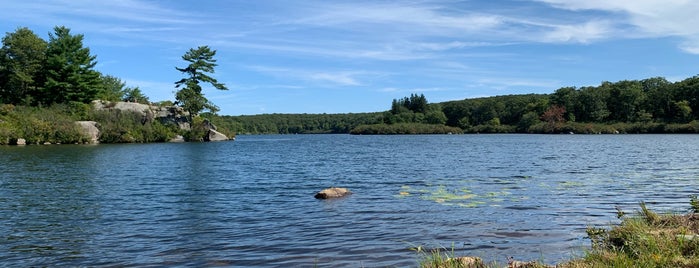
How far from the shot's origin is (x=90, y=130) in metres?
74.8

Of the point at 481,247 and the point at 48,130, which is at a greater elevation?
the point at 48,130

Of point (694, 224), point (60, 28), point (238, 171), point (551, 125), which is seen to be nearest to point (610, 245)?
point (694, 224)

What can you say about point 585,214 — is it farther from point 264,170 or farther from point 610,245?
point 264,170

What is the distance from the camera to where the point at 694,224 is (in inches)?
422

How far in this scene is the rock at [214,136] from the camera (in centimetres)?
9581

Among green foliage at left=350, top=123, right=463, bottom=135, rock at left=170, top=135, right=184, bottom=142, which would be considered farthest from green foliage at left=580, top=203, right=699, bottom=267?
green foliage at left=350, top=123, right=463, bottom=135

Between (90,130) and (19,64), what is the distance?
1911 centimetres

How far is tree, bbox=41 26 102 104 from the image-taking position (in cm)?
7738

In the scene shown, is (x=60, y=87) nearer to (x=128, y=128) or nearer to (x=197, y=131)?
(x=128, y=128)

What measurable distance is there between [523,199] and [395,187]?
6.66 metres

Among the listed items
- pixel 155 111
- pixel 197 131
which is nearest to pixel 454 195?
pixel 197 131

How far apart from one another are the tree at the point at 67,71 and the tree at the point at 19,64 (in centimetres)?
249

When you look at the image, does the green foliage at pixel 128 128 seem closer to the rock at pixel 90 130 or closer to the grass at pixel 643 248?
the rock at pixel 90 130

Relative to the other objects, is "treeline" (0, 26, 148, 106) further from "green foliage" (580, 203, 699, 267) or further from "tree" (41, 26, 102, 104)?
"green foliage" (580, 203, 699, 267)
